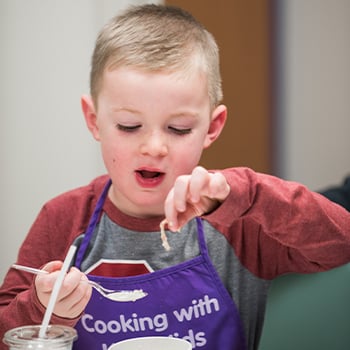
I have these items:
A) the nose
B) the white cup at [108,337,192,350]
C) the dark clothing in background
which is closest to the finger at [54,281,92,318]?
the white cup at [108,337,192,350]

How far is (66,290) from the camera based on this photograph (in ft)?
2.64

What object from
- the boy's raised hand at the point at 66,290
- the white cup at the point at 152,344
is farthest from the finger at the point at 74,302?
the white cup at the point at 152,344

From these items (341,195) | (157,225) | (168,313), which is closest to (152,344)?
(168,313)

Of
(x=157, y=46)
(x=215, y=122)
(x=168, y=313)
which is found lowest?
A: (x=168, y=313)

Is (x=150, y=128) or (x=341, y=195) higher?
(x=150, y=128)

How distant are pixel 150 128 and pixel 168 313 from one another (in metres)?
0.28

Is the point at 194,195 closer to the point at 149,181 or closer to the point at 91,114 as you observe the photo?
the point at 149,181

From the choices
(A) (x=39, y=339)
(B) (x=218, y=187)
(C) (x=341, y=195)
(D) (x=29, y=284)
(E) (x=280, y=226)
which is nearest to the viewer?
(A) (x=39, y=339)

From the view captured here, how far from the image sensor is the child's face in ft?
3.14

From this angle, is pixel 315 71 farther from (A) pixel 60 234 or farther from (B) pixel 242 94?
(A) pixel 60 234

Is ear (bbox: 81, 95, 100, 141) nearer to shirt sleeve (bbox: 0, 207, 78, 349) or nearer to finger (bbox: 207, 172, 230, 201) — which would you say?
shirt sleeve (bbox: 0, 207, 78, 349)

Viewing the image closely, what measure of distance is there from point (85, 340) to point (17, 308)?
134 mm

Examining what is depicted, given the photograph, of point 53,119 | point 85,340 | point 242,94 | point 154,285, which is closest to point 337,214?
point 154,285

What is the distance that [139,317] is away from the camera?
1.00 m
